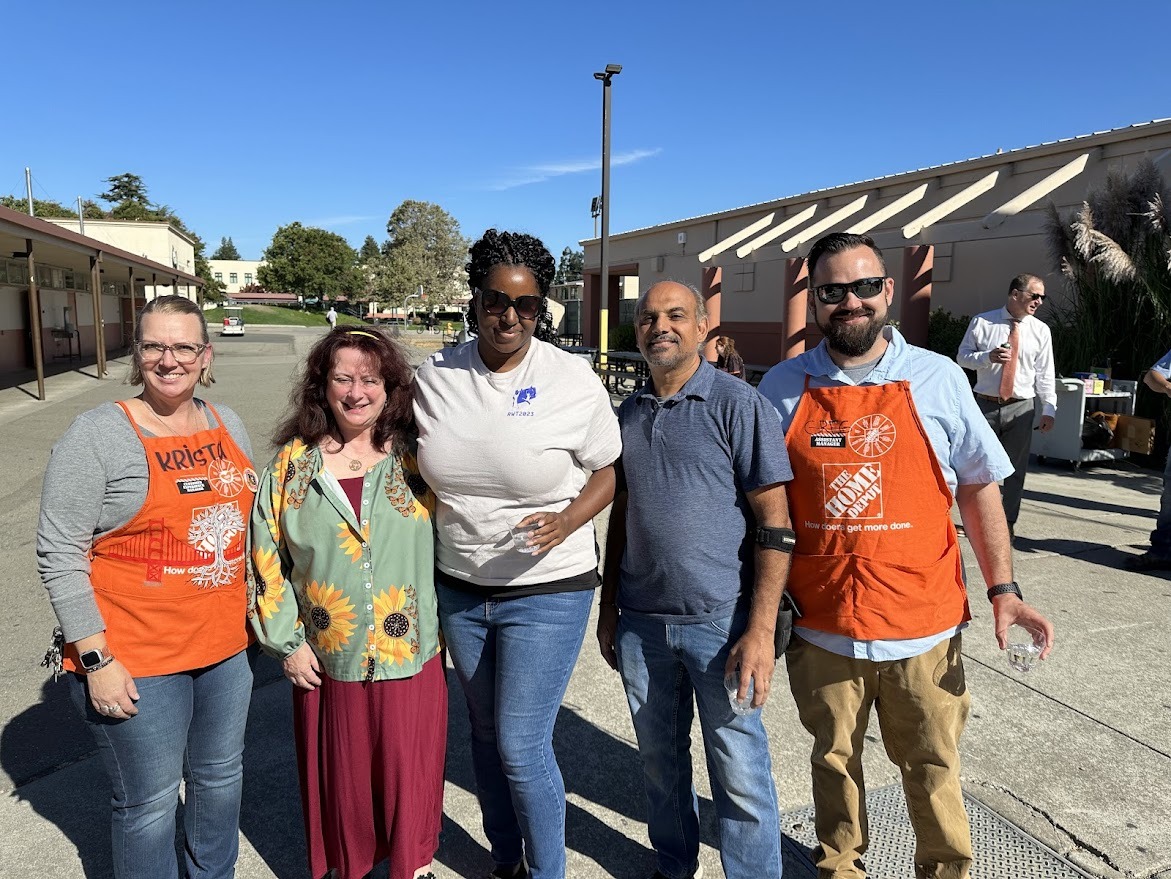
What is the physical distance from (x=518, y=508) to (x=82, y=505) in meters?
1.06

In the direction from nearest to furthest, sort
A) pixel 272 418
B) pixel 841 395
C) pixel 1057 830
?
pixel 841 395
pixel 1057 830
pixel 272 418

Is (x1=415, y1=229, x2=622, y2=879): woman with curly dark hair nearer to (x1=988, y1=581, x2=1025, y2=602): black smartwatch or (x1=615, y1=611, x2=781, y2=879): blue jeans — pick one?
(x1=615, y1=611, x2=781, y2=879): blue jeans

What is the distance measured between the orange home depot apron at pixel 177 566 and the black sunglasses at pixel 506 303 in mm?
842

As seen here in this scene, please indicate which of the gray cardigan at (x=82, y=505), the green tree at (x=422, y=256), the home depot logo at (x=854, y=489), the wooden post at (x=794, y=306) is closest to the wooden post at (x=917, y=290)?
the wooden post at (x=794, y=306)

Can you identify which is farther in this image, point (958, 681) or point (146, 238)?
point (146, 238)

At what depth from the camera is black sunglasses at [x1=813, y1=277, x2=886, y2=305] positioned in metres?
2.14

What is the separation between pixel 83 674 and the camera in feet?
6.49

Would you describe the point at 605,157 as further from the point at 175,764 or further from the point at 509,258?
the point at 175,764

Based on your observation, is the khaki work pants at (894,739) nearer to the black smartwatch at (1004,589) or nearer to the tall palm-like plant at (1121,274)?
the black smartwatch at (1004,589)

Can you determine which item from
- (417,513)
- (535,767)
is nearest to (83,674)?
(417,513)

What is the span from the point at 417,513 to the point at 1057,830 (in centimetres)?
241

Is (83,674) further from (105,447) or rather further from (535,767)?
(535,767)

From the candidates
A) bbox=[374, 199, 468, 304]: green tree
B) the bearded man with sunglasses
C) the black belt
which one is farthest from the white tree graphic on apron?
bbox=[374, 199, 468, 304]: green tree

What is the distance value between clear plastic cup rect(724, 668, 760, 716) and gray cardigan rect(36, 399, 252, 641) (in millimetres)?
1568
